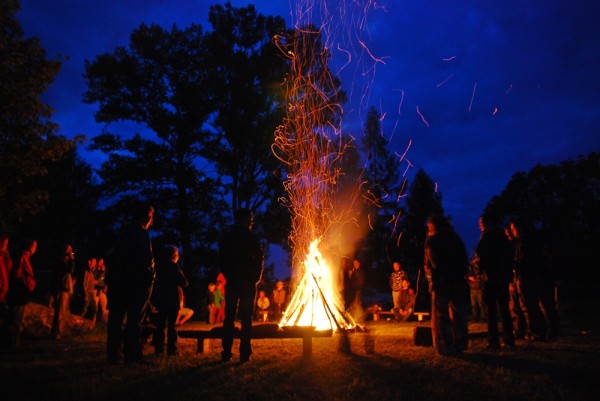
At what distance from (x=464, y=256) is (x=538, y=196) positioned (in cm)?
3804

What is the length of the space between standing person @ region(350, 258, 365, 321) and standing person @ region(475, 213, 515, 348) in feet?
17.5

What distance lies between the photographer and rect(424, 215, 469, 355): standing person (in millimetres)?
6578

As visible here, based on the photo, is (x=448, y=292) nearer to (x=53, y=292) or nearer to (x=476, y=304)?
(x=53, y=292)

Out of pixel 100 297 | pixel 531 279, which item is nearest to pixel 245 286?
pixel 531 279

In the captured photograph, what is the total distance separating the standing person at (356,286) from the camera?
40.6 ft

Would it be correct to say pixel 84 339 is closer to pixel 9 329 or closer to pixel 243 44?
pixel 9 329

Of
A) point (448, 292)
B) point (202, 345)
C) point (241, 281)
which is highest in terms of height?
point (241, 281)

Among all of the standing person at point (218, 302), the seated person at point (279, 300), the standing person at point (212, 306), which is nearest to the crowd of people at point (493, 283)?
the seated person at point (279, 300)

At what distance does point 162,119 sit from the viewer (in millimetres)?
23875

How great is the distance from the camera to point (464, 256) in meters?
6.81

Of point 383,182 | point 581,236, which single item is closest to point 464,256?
point 383,182

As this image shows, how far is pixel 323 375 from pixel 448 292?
2457mm

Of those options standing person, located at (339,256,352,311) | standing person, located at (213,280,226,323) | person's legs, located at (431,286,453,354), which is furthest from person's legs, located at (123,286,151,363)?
Result: standing person, located at (213,280,226,323)

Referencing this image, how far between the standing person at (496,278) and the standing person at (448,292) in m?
0.61
